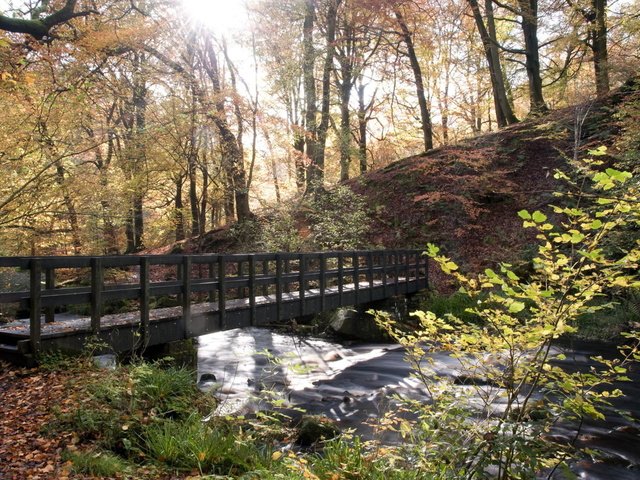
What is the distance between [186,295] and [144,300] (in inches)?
31.8

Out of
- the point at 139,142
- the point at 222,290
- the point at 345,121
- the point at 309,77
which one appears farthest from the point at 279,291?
the point at 345,121

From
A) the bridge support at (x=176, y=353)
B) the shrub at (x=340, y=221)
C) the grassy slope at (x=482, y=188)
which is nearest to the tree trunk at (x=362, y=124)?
the grassy slope at (x=482, y=188)

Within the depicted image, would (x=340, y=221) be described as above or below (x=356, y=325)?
above

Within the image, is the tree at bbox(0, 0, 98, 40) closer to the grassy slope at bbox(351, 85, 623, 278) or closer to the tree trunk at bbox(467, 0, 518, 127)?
the grassy slope at bbox(351, 85, 623, 278)

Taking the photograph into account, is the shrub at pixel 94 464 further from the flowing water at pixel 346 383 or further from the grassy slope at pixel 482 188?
the grassy slope at pixel 482 188

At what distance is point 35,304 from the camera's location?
212 inches

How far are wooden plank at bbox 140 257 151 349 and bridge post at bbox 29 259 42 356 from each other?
1315 millimetres

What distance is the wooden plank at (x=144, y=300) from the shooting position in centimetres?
650

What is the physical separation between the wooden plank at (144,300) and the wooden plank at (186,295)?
664 millimetres

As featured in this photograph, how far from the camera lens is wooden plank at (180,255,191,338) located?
Answer: 725 cm

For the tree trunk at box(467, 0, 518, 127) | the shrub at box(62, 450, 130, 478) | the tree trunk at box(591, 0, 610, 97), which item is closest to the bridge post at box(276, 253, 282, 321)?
the shrub at box(62, 450, 130, 478)

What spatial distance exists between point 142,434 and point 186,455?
2.25 feet

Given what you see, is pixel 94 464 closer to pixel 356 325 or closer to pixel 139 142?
pixel 356 325

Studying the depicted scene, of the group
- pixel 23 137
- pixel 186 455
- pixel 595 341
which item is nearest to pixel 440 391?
pixel 186 455
